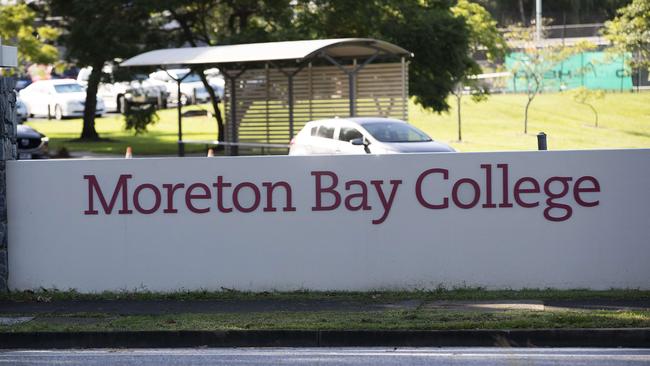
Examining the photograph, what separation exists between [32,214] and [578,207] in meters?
6.04

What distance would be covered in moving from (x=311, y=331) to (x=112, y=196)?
11.9ft

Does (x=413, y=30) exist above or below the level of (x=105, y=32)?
below

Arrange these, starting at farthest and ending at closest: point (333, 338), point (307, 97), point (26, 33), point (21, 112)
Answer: point (21, 112)
point (26, 33)
point (307, 97)
point (333, 338)

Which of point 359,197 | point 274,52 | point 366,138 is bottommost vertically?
point 359,197

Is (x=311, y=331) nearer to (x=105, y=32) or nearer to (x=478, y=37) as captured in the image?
(x=105, y=32)

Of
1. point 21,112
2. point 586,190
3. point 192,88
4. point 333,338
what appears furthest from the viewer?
point 192,88

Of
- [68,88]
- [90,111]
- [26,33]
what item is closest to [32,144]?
[26,33]

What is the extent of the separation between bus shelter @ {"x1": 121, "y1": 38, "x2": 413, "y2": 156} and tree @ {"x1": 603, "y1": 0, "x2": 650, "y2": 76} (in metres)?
8.05

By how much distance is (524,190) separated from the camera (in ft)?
36.3

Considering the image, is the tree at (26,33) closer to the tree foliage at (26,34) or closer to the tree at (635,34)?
the tree foliage at (26,34)

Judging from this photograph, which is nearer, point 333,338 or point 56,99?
point 333,338

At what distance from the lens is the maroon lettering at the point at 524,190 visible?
36.3ft

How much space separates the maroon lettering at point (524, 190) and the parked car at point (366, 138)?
30.0 ft

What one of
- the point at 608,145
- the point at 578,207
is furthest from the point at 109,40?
the point at 578,207
